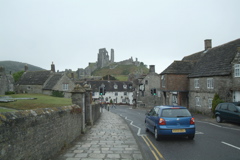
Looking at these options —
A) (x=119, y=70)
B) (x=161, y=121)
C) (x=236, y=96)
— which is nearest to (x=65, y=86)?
(x=236, y=96)

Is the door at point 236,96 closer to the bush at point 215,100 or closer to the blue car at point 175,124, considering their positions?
the bush at point 215,100

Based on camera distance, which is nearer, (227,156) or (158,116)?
(227,156)

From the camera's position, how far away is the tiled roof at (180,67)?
1181 inches

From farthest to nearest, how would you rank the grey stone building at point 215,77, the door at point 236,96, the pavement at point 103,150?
1. the grey stone building at point 215,77
2. the door at point 236,96
3. the pavement at point 103,150

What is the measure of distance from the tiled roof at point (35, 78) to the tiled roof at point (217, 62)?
36302 mm

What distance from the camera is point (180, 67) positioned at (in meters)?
30.5

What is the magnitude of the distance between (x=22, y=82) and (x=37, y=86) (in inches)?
226

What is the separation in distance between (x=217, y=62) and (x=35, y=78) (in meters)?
43.4

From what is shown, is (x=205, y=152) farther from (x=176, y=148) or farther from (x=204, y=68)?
(x=204, y=68)

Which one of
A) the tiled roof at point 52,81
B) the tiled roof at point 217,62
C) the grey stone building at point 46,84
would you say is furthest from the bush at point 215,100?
the tiled roof at point 52,81

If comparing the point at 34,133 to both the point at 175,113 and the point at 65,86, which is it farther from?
the point at 65,86

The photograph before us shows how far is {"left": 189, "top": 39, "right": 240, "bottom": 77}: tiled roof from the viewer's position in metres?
21.8

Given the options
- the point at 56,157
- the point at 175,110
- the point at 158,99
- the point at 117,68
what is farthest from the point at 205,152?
the point at 117,68

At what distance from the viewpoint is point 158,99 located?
4819cm
